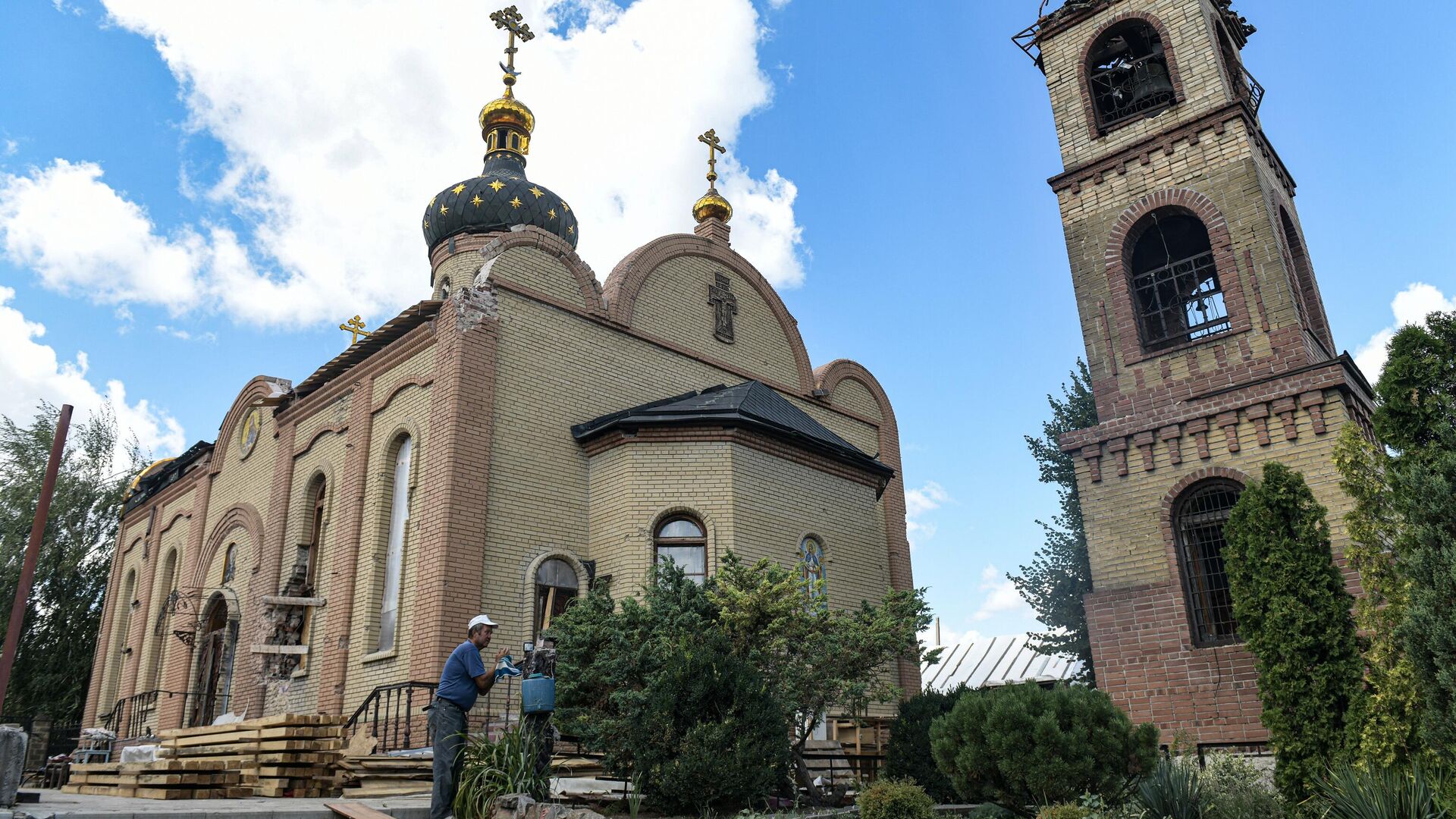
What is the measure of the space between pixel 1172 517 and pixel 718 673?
6789 millimetres

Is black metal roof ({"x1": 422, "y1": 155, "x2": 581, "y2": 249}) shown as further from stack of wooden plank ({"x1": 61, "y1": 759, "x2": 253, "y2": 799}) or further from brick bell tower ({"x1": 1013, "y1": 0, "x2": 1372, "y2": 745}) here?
stack of wooden plank ({"x1": 61, "y1": 759, "x2": 253, "y2": 799})

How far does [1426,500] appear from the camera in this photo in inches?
303

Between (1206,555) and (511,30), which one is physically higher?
(511,30)

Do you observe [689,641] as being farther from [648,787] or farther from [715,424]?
[715,424]

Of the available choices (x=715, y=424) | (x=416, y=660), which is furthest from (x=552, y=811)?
(x=715, y=424)

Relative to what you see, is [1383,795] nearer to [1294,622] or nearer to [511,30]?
[1294,622]

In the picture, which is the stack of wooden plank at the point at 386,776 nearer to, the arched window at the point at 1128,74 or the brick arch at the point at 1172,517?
the brick arch at the point at 1172,517

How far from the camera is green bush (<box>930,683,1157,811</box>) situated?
784cm

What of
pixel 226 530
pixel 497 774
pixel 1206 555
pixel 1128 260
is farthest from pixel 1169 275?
pixel 226 530

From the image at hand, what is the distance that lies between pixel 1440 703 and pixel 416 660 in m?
10.6

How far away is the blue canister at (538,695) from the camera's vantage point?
7734 mm

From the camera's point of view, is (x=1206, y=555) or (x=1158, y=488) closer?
(x=1206, y=555)

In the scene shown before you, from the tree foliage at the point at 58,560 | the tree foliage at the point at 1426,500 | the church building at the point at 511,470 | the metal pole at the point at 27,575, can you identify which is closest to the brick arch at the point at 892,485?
the church building at the point at 511,470

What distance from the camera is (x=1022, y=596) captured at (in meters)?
20.8
